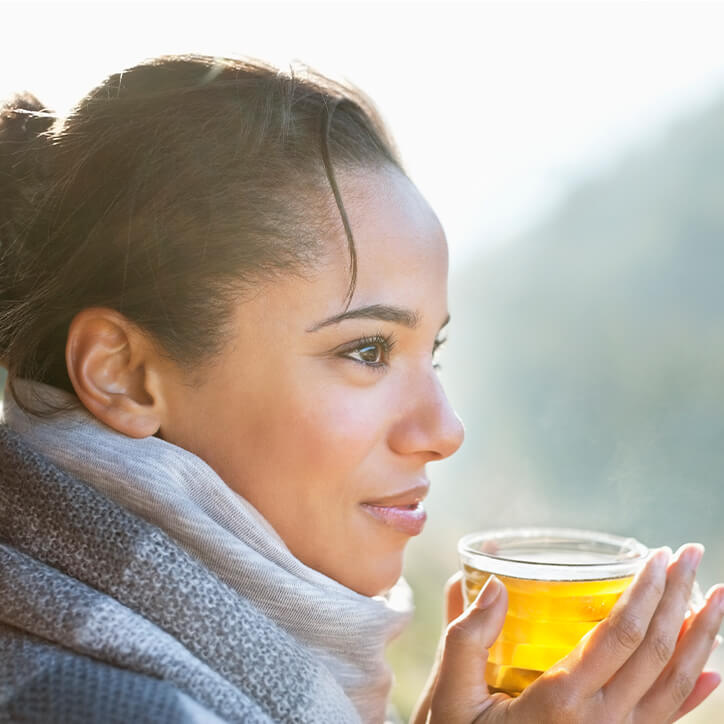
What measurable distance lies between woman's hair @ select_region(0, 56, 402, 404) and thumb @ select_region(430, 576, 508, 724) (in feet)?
1.24

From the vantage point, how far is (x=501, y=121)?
5.01ft

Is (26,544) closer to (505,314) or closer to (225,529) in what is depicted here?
(225,529)

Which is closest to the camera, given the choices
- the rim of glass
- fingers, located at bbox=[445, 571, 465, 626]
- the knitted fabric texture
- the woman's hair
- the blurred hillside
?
the knitted fabric texture

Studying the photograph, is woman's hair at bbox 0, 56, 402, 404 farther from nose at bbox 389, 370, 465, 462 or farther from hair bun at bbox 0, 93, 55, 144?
nose at bbox 389, 370, 465, 462

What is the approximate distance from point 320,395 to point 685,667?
503 millimetres

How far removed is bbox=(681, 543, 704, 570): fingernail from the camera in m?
0.93

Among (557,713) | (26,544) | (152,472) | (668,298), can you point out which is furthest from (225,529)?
(668,298)

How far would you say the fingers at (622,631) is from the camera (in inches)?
34.9

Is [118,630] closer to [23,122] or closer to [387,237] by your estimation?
[387,237]

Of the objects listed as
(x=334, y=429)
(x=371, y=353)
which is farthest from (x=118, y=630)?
(x=371, y=353)

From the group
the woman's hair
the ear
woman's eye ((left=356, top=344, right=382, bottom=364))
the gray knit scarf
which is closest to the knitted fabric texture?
the gray knit scarf

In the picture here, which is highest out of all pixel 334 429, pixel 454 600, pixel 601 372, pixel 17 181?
pixel 17 181

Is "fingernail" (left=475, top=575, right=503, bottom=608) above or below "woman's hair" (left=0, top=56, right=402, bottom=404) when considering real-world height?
below

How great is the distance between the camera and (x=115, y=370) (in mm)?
1012
